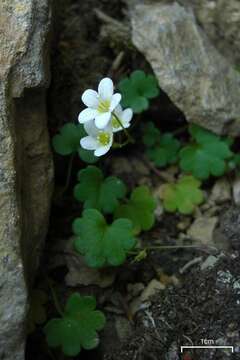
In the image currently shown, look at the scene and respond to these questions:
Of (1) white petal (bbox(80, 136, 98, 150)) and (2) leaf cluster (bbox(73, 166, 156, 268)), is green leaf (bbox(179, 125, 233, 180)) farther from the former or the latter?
(1) white petal (bbox(80, 136, 98, 150))

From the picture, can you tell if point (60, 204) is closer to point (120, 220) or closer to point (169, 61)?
point (120, 220)

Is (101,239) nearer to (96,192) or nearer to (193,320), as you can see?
(96,192)

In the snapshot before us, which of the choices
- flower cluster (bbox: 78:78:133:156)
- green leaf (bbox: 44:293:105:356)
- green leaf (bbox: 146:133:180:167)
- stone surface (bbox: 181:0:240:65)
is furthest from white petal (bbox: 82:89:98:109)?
stone surface (bbox: 181:0:240:65)

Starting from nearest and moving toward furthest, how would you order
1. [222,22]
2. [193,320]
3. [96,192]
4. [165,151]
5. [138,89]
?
[193,320], [96,192], [138,89], [165,151], [222,22]

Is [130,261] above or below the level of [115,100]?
below

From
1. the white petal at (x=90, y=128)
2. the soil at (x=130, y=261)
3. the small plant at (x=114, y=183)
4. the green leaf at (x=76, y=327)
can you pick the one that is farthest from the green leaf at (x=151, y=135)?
the green leaf at (x=76, y=327)

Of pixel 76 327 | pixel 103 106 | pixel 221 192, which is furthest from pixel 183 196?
pixel 76 327

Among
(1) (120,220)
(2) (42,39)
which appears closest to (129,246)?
(1) (120,220)
